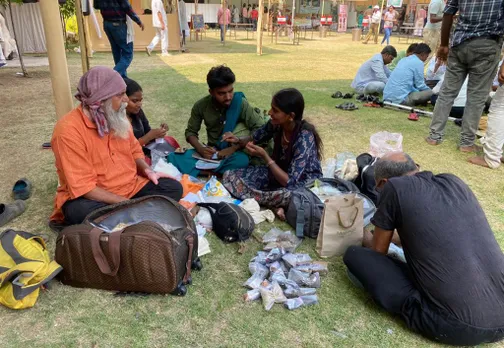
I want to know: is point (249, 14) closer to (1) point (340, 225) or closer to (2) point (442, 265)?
(1) point (340, 225)

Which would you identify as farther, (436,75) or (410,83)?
(436,75)

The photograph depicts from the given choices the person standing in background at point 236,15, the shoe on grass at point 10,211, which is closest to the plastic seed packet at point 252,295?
the shoe on grass at point 10,211

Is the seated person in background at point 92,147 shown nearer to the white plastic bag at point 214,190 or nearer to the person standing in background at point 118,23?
the white plastic bag at point 214,190

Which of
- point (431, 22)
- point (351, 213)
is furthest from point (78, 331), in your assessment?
point (431, 22)

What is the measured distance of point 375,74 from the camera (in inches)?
330

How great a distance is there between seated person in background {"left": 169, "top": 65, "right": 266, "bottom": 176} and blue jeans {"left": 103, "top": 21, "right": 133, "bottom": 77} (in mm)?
3486

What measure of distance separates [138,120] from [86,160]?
4.97 feet

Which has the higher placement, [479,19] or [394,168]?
[479,19]

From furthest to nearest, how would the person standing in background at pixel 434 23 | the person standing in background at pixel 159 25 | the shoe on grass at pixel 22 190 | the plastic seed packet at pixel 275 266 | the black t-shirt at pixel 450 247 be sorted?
1. the person standing in background at pixel 159 25
2. the person standing in background at pixel 434 23
3. the shoe on grass at pixel 22 190
4. the plastic seed packet at pixel 275 266
5. the black t-shirt at pixel 450 247

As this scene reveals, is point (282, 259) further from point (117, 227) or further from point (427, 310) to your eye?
point (117, 227)

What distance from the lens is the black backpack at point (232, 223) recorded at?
3.09 m

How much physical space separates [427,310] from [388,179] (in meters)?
0.78

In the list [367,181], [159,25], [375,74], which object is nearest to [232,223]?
[367,181]

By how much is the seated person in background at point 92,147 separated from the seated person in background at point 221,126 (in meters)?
1.16
